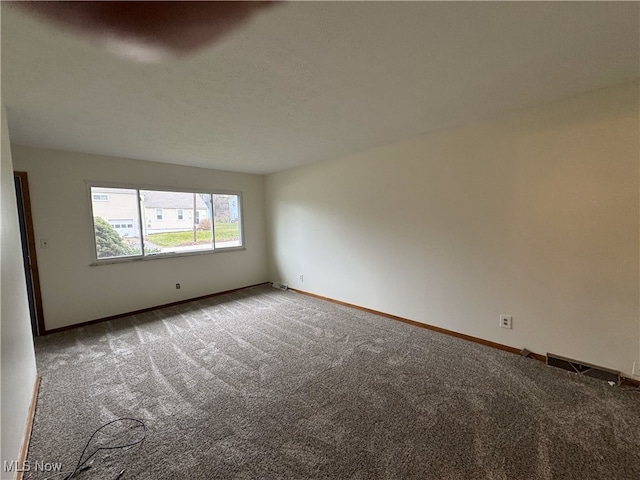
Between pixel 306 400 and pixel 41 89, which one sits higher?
pixel 41 89

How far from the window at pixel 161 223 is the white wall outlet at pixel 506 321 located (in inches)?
167

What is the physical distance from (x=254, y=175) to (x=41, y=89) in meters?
3.47

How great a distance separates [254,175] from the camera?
5.19 metres

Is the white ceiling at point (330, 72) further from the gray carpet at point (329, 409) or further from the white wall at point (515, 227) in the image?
the gray carpet at point (329, 409)

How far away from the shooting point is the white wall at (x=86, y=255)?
122 inches

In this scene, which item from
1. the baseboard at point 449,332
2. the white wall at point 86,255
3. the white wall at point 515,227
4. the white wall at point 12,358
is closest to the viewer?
the white wall at point 12,358

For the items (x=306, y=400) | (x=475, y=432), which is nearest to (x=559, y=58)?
(x=475, y=432)

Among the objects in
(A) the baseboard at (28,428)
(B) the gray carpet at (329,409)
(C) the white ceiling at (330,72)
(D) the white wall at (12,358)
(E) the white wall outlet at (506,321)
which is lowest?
(B) the gray carpet at (329,409)

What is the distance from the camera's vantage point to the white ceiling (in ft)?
4.13

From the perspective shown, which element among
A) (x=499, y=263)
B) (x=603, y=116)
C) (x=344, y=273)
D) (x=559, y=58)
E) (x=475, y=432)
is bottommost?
(x=475, y=432)

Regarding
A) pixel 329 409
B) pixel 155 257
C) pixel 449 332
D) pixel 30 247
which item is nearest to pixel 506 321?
pixel 449 332

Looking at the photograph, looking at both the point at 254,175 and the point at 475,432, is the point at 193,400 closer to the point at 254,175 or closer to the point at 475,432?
the point at 475,432

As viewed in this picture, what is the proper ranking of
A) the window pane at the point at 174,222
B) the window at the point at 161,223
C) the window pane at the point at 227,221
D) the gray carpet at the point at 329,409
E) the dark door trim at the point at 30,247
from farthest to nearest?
the window pane at the point at 227,221 → the window pane at the point at 174,222 → the window at the point at 161,223 → the dark door trim at the point at 30,247 → the gray carpet at the point at 329,409

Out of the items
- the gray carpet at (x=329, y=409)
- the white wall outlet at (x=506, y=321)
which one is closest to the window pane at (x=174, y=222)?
the gray carpet at (x=329, y=409)
